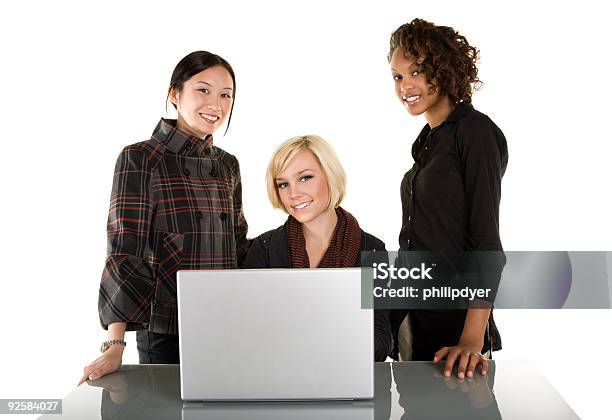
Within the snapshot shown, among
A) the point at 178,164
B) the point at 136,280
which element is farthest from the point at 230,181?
the point at 136,280

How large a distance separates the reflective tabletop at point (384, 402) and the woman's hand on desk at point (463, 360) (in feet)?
0.08

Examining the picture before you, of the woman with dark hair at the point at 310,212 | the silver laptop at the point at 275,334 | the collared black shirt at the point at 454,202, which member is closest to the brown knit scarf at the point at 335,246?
the woman with dark hair at the point at 310,212

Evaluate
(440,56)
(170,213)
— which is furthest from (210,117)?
(440,56)

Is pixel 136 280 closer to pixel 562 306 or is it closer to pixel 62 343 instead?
pixel 62 343

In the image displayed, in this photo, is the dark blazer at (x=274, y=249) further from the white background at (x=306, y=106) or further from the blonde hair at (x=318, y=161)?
the white background at (x=306, y=106)

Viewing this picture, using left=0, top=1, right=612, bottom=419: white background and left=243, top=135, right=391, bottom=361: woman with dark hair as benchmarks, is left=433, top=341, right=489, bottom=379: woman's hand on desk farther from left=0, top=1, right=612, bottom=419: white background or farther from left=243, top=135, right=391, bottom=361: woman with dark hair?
left=0, top=1, right=612, bottom=419: white background

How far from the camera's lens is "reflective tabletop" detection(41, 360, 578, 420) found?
62.0 inches

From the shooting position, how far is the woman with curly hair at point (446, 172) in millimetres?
2193

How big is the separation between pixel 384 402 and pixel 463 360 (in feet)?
1.15

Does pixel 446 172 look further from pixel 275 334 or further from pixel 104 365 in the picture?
pixel 104 365

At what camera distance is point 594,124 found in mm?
3820

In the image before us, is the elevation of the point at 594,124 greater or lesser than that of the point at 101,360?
greater

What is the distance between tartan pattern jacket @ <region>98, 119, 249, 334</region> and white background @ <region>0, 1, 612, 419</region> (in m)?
1.18

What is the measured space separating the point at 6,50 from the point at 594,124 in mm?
3151
